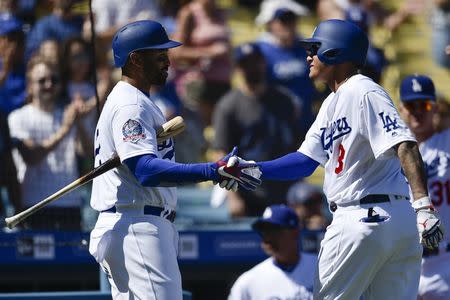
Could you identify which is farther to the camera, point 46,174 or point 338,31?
point 46,174

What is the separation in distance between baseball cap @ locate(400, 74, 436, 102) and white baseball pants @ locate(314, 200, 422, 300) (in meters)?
1.74

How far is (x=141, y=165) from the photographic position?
4859 mm

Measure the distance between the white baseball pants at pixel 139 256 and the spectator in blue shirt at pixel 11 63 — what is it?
306 cm

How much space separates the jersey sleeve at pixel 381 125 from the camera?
4.82 m

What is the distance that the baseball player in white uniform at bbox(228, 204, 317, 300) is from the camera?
704cm

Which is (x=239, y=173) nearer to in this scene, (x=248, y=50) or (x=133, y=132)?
(x=133, y=132)

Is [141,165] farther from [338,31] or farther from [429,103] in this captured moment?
[429,103]

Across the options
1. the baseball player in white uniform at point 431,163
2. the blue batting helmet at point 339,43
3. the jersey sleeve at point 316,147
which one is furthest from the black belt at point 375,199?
the baseball player in white uniform at point 431,163

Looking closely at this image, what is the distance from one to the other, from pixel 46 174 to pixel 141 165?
117 inches

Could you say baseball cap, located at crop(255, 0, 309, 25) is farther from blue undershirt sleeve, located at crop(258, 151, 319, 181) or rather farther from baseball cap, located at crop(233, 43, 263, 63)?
blue undershirt sleeve, located at crop(258, 151, 319, 181)

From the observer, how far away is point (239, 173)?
16.0ft

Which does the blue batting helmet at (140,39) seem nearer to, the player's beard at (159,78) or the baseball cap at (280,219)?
the player's beard at (159,78)

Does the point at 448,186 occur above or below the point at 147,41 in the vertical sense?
below

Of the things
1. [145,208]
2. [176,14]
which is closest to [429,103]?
[145,208]
